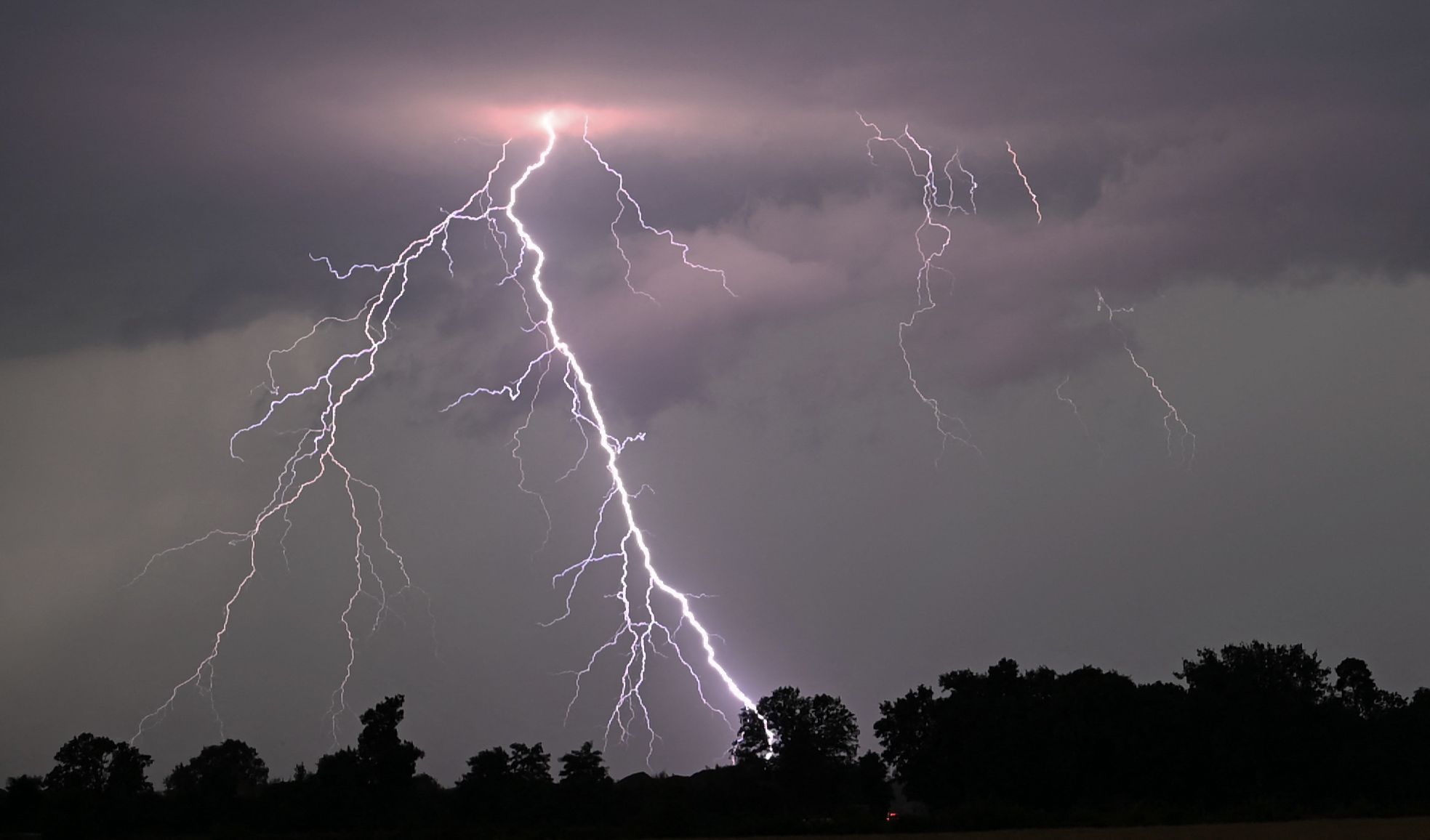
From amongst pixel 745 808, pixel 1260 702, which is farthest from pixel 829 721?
pixel 1260 702

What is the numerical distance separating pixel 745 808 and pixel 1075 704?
35.4ft

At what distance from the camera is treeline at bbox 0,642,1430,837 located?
112 feet

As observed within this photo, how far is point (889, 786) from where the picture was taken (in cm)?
4969

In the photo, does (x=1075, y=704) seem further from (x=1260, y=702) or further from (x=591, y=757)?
(x=591, y=757)

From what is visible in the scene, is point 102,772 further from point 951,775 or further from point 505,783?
point 951,775

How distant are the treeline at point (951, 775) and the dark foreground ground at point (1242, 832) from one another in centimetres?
188

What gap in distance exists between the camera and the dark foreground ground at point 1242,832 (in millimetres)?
24156

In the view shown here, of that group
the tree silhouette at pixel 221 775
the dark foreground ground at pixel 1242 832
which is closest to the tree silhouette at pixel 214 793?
the tree silhouette at pixel 221 775

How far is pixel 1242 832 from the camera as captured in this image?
84.8ft

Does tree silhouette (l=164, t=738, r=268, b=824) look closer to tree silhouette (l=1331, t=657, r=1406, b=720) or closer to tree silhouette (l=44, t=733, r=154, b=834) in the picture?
tree silhouette (l=44, t=733, r=154, b=834)

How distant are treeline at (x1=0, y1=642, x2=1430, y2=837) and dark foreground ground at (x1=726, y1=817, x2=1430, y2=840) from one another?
1879mm

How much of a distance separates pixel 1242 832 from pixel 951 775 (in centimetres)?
1710

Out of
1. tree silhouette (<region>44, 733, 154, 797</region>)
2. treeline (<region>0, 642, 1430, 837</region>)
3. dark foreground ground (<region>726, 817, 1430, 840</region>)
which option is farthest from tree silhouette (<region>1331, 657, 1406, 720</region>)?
tree silhouette (<region>44, 733, 154, 797</region>)

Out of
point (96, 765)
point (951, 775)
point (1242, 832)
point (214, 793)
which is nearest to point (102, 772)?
point (96, 765)
